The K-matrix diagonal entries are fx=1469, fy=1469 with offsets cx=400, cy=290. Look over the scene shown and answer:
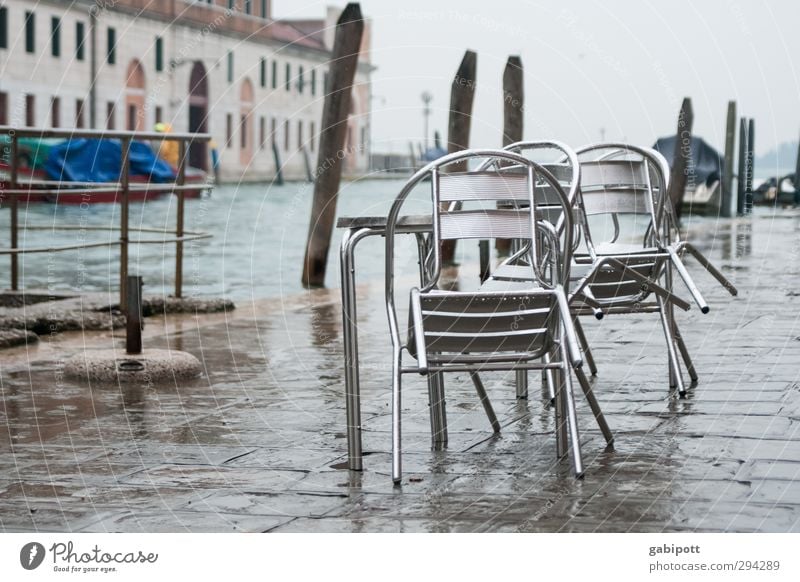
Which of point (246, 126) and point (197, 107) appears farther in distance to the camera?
point (246, 126)

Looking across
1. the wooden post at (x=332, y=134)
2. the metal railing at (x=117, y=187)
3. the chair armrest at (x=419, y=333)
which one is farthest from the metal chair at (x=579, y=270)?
the wooden post at (x=332, y=134)

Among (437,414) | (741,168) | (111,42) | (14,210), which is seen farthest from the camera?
(111,42)

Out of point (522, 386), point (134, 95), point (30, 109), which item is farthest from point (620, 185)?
point (134, 95)

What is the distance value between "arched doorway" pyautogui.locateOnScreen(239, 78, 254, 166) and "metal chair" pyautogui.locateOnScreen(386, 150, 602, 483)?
195 ft

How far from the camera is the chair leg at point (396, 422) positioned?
3.87 metres

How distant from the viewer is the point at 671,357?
209 inches

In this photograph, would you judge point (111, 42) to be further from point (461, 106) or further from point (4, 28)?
point (461, 106)

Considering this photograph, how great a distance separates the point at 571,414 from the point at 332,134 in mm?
8266

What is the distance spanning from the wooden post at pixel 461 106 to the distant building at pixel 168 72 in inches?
867

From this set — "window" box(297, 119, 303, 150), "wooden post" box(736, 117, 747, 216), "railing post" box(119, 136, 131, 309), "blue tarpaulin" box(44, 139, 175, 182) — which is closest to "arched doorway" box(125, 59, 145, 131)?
"blue tarpaulin" box(44, 139, 175, 182)

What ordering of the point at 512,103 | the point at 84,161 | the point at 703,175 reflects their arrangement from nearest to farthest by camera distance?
the point at 512,103
the point at 703,175
the point at 84,161

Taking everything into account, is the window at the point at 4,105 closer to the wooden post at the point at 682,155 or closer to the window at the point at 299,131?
the window at the point at 299,131

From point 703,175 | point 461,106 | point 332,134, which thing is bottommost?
point 703,175

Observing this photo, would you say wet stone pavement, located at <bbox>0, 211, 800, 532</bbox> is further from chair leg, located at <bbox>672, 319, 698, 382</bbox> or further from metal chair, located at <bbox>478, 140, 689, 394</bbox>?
metal chair, located at <bbox>478, 140, 689, 394</bbox>
